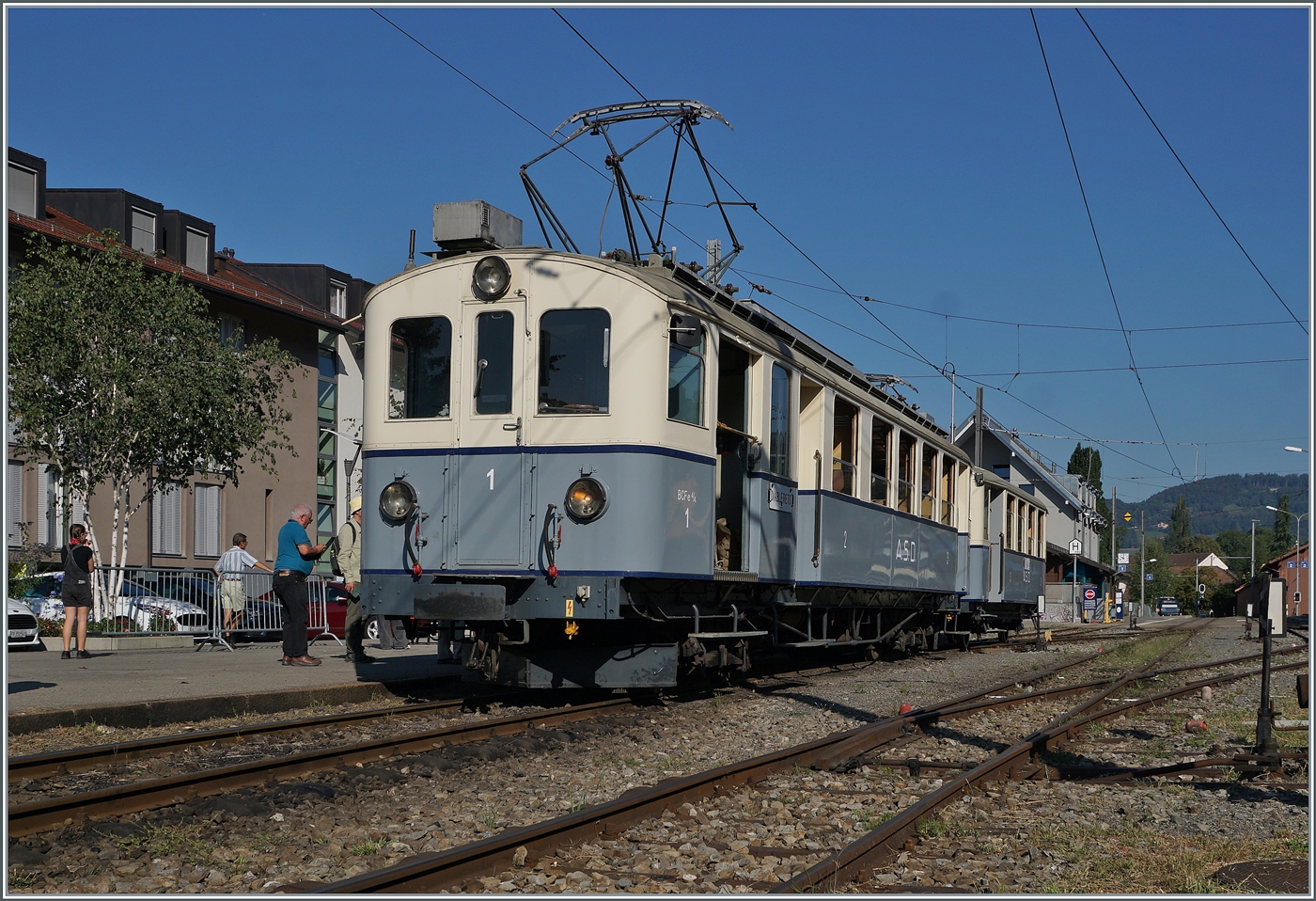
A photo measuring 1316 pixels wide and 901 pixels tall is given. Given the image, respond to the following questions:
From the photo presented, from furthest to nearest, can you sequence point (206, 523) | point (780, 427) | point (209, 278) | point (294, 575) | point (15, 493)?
point (206, 523)
point (209, 278)
point (15, 493)
point (294, 575)
point (780, 427)

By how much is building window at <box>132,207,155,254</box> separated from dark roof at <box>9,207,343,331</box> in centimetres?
133

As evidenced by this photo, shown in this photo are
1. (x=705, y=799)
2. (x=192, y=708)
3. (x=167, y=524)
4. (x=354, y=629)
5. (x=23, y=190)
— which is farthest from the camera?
(x=167, y=524)

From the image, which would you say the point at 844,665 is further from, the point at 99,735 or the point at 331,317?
the point at 331,317

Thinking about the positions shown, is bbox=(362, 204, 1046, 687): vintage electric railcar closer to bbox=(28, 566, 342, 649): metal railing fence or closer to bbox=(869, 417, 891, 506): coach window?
bbox=(869, 417, 891, 506): coach window

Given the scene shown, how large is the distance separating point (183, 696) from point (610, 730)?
3.22 metres

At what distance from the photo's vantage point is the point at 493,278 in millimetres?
10297

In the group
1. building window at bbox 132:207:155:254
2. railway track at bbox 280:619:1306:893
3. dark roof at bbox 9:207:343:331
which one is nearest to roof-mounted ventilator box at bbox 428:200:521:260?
railway track at bbox 280:619:1306:893

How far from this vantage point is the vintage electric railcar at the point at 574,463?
9.78m

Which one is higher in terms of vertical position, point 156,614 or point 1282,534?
point 156,614

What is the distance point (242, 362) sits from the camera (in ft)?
79.9

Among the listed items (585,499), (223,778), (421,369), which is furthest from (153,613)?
(223,778)

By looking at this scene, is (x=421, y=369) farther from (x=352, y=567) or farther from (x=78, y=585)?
(x=78, y=585)

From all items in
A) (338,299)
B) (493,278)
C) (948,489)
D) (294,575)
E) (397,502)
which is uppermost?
(338,299)

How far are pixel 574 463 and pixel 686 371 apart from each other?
1203 millimetres
